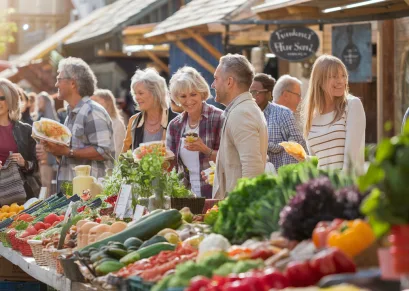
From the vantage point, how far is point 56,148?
10398mm

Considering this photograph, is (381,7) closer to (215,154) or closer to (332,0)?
(332,0)

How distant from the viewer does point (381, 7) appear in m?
13.0

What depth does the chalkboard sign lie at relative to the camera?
1391 cm

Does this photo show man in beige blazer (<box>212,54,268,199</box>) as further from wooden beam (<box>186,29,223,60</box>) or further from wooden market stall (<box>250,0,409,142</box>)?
wooden beam (<box>186,29,223,60</box>)

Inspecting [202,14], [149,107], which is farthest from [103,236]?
[202,14]

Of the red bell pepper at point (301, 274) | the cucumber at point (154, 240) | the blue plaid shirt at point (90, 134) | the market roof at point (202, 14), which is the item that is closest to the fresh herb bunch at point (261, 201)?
the cucumber at point (154, 240)

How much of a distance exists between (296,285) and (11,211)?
6589mm

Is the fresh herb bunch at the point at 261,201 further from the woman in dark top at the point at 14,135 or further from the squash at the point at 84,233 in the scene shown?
the woman in dark top at the point at 14,135

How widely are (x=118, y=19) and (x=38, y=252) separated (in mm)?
18113

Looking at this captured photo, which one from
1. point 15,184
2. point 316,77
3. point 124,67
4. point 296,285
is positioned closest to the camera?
point 296,285

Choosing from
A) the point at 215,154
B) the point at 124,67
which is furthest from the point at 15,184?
the point at 124,67

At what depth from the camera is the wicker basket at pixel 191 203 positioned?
7566 mm

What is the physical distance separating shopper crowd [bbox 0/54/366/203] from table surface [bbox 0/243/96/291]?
140 cm

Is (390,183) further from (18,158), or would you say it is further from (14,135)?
(14,135)
